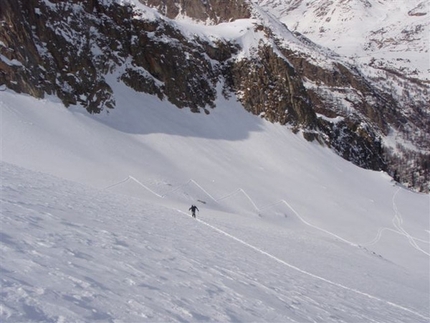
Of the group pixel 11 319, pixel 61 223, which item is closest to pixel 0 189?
pixel 61 223

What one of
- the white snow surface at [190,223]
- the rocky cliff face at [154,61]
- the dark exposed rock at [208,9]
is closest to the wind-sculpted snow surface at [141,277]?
the white snow surface at [190,223]

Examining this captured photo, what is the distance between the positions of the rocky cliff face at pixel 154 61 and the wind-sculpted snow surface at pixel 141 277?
27.4 metres

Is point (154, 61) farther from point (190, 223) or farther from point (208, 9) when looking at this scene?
point (190, 223)

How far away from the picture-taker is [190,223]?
17062 mm

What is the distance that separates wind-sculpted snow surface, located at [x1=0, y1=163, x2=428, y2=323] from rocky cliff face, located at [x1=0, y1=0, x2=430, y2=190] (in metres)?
27.4

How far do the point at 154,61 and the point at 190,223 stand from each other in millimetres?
35072

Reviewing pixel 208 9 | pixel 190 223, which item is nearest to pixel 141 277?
pixel 190 223

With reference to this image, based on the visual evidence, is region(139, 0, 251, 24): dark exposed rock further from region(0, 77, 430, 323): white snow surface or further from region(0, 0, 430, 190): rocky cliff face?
region(0, 77, 430, 323): white snow surface

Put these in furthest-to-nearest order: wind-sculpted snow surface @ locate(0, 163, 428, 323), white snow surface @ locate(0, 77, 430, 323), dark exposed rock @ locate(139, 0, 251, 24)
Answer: dark exposed rock @ locate(139, 0, 251, 24) → white snow surface @ locate(0, 77, 430, 323) → wind-sculpted snow surface @ locate(0, 163, 428, 323)

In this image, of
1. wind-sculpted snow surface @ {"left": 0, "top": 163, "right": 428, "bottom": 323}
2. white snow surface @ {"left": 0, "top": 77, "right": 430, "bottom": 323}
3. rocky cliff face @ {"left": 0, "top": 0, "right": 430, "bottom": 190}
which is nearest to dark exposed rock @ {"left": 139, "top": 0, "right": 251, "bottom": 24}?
rocky cliff face @ {"left": 0, "top": 0, "right": 430, "bottom": 190}

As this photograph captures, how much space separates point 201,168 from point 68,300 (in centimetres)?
3185

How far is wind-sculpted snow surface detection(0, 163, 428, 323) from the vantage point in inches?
197

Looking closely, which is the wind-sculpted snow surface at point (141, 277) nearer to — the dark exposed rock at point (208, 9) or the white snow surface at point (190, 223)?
the white snow surface at point (190, 223)

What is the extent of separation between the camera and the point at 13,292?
4555mm
